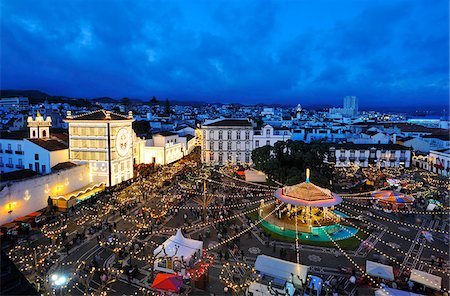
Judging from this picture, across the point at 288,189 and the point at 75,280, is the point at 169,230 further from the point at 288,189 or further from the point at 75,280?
the point at 288,189

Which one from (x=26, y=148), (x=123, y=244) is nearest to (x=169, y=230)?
(x=123, y=244)

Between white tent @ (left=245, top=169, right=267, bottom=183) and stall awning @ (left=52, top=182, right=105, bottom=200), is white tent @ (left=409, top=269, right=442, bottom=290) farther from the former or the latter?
stall awning @ (left=52, top=182, right=105, bottom=200)

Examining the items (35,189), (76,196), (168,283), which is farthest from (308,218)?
(35,189)

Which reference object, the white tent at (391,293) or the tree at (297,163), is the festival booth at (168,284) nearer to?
the white tent at (391,293)

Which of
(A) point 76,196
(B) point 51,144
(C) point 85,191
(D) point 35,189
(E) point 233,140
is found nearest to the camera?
(D) point 35,189

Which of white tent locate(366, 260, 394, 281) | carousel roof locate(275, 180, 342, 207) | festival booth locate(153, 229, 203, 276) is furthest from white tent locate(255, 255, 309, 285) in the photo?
carousel roof locate(275, 180, 342, 207)

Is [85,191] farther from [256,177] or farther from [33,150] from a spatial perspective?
[256,177]
